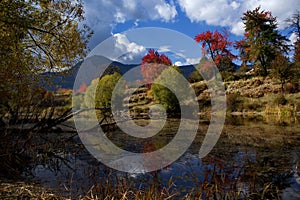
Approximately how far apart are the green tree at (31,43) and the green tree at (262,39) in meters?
28.8

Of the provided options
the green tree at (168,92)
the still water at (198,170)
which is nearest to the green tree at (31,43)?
the still water at (198,170)

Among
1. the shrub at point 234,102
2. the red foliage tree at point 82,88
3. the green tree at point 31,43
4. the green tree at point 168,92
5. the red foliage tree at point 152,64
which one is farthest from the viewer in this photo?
the red foliage tree at point 82,88

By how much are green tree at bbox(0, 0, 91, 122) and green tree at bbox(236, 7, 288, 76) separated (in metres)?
28.8

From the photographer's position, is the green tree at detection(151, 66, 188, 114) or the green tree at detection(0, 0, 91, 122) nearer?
the green tree at detection(0, 0, 91, 122)

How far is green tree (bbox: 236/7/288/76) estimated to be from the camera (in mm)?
33875

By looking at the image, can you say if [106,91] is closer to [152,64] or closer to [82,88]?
[152,64]

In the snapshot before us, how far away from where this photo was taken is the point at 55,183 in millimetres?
4875

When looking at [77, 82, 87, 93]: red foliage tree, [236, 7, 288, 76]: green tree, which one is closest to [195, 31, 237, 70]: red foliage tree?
[236, 7, 288, 76]: green tree

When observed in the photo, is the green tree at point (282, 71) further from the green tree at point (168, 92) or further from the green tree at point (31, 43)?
the green tree at point (31, 43)

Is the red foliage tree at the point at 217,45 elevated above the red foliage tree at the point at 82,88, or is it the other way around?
the red foliage tree at the point at 217,45

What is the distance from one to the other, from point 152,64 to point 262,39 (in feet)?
50.8

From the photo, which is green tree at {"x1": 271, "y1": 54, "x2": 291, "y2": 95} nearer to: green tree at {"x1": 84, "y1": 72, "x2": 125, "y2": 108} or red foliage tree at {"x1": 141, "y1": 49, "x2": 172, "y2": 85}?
red foliage tree at {"x1": 141, "y1": 49, "x2": 172, "y2": 85}

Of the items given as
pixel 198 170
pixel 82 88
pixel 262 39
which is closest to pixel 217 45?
pixel 262 39

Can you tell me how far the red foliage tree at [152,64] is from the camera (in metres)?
30.1
